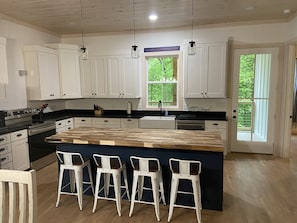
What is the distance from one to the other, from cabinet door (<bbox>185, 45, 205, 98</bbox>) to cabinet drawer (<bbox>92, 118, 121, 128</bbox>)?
1629mm

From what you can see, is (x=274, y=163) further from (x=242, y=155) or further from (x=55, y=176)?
(x=55, y=176)

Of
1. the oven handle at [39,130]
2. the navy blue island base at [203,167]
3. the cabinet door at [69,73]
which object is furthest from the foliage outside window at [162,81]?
the navy blue island base at [203,167]

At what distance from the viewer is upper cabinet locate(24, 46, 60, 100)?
425 centimetres

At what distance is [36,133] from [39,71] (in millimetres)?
1256

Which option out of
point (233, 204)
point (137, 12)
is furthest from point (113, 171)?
point (137, 12)

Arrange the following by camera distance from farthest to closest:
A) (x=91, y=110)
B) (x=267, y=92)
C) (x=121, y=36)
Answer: (x=91, y=110) → (x=121, y=36) → (x=267, y=92)

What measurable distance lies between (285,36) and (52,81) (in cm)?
486

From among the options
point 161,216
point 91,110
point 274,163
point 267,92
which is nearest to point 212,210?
point 161,216

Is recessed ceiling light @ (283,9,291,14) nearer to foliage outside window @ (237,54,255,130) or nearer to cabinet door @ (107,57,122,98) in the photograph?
foliage outside window @ (237,54,255,130)

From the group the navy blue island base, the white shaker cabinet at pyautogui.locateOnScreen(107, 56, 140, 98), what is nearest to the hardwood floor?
the navy blue island base

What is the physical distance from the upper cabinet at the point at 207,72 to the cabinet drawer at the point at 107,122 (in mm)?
1678

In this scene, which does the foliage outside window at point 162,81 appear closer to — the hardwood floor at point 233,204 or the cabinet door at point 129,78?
the cabinet door at point 129,78

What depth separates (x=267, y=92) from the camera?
14.9ft

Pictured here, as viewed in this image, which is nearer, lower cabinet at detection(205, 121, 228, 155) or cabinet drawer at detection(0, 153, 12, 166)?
cabinet drawer at detection(0, 153, 12, 166)
